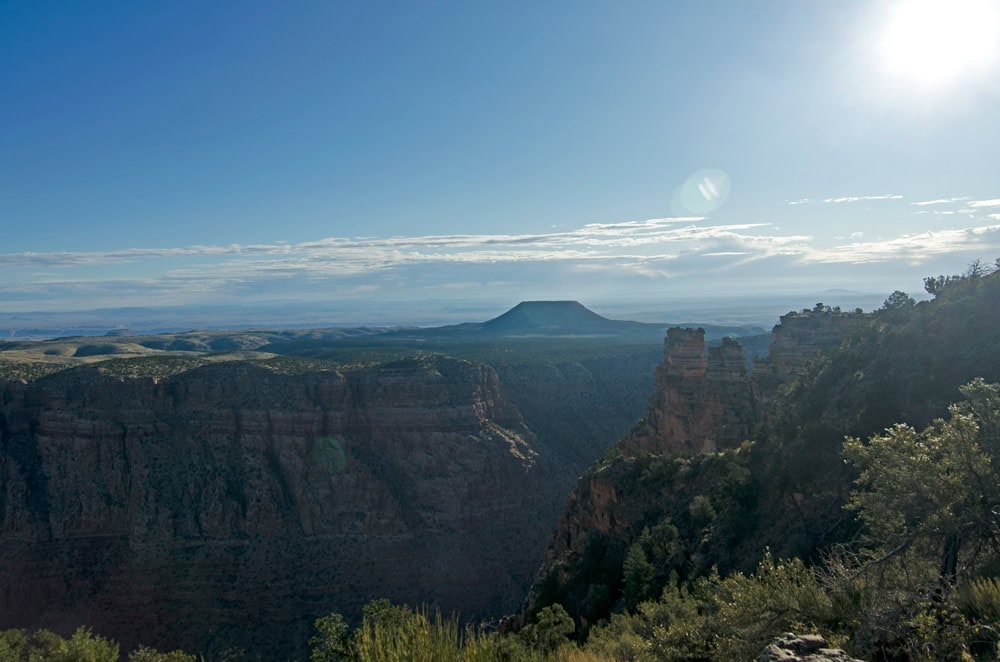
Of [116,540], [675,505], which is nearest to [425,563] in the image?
[116,540]

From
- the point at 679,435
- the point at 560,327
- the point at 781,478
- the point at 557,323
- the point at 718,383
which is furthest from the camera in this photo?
the point at 557,323

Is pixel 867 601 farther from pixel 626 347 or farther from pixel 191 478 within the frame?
pixel 626 347

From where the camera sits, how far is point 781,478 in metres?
21.6

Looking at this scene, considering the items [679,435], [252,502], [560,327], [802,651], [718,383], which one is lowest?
[252,502]

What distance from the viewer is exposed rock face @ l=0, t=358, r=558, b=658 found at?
36.0 metres

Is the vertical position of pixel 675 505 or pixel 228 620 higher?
pixel 675 505

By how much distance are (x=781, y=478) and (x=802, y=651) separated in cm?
1529

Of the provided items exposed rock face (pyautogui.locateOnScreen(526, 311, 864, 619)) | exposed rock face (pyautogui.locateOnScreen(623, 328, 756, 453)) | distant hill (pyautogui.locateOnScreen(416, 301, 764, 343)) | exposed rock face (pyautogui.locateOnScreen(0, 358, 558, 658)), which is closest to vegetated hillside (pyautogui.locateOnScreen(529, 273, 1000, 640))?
exposed rock face (pyautogui.locateOnScreen(526, 311, 864, 619))

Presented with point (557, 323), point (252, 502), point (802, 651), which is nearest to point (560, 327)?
point (557, 323)

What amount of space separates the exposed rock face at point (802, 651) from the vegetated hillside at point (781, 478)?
10.2 metres

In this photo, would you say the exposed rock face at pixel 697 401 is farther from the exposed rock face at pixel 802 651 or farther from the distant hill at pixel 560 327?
A: the distant hill at pixel 560 327

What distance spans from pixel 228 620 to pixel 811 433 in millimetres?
31691

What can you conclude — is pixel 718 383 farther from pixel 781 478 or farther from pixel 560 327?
pixel 560 327

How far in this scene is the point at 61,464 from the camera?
41.3 metres
